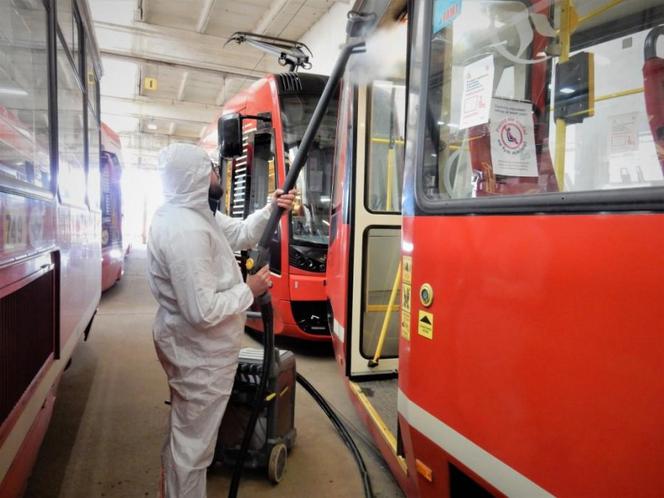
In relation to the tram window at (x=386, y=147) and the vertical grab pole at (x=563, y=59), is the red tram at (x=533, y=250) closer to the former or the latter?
the vertical grab pole at (x=563, y=59)

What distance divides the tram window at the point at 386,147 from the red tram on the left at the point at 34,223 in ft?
5.66

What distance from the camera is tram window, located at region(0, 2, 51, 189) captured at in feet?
4.58

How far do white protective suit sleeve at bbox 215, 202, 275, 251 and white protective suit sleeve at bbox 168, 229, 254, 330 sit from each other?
656 millimetres

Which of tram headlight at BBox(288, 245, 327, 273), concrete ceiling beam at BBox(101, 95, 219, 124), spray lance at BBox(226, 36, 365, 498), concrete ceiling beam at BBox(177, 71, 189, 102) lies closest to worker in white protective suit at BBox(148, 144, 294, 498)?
spray lance at BBox(226, 36, 365, 498)

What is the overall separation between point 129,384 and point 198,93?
10.9 metres

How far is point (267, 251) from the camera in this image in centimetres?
219

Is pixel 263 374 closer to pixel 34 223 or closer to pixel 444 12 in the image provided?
pixel 34 223

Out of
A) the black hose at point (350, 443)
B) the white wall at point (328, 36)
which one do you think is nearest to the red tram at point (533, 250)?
the black hose at point (350, 443)

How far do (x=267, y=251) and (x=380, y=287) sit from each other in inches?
45.5

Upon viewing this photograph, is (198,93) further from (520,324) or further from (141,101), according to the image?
(520,324)

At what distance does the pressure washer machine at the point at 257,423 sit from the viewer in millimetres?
2373

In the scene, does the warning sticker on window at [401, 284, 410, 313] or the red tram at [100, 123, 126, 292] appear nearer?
the warning sticker on window at [401, 284, 410, 313]

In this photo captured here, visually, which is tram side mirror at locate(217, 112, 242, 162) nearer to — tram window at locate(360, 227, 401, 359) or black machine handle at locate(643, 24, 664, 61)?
tram window at locate(360, 227, 401, 359)

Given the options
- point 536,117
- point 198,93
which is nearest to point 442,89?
point 536,117
